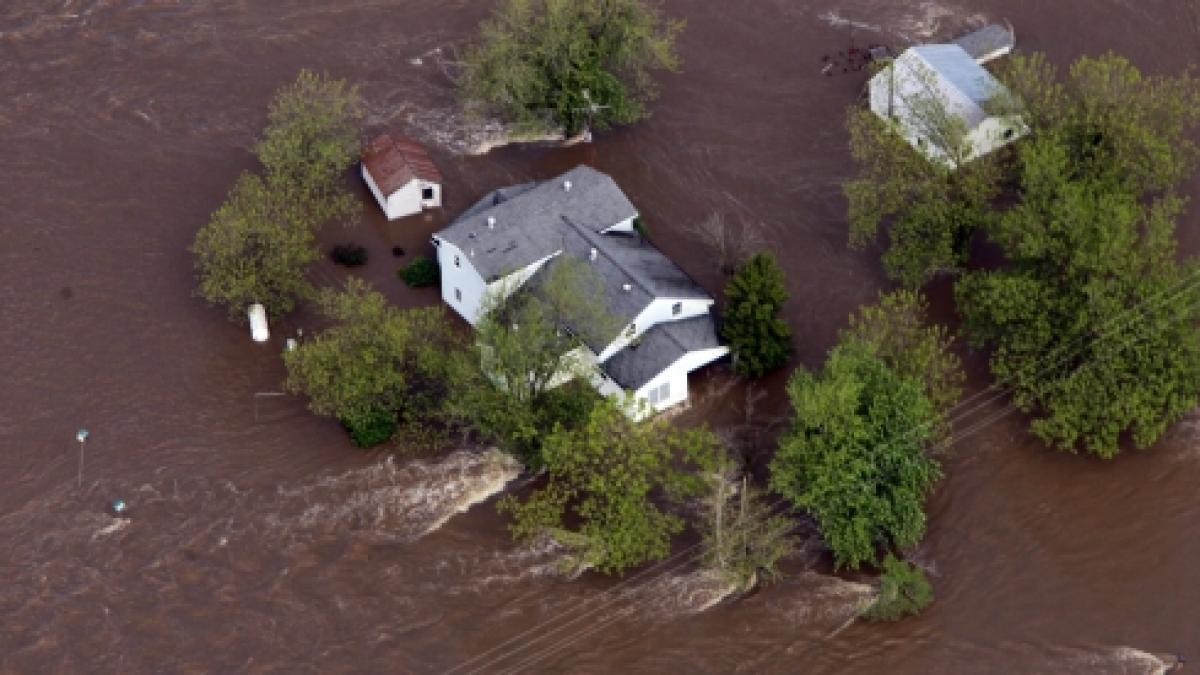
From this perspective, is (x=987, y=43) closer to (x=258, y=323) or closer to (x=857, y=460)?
(x=857, y=460)

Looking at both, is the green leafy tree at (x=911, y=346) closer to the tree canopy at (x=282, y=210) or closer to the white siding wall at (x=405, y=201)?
the white siding wall at (x=405, y=201)

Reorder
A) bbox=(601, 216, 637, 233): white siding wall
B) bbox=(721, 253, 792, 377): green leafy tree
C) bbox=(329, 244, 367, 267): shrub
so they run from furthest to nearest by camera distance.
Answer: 1. bbox=(329, 244, 367, 267): shrub
2. bbox=(601, 216, 637, 233): white siding wall
3. bbox=(721, 253, 792, 377): green leafy tree

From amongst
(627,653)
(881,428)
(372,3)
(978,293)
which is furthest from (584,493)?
(372,3)

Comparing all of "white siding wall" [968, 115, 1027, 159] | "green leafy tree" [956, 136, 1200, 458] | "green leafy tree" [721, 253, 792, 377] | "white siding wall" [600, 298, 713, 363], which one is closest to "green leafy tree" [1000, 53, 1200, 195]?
"white siding wall" [968, 115, 1027, 159]

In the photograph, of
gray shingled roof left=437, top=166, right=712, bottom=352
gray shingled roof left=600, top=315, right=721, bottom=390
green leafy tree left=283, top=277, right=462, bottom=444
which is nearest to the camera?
green leafy tree left=283, top=277, right=462, bottom=444

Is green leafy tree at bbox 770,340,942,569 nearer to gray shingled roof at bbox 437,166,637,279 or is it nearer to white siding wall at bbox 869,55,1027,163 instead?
gray shingled roof at bbox 437,166,637,279

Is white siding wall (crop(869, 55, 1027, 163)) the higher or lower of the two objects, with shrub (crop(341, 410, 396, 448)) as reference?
higher
